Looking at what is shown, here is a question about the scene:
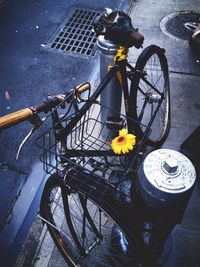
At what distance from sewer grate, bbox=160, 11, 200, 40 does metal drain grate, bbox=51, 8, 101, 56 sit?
1.50 meters

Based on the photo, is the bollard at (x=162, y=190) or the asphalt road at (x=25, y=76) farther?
the asphalt road at (x=25, y=76)

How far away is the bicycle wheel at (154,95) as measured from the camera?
10.8 feet

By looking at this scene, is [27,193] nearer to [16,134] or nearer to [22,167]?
[22,167]

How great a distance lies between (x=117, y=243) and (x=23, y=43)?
174 inches

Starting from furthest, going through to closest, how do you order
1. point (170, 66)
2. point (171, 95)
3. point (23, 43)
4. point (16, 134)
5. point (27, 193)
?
point (23, 43), point (170, 66), point (171, 95), point (16, 134), point (27, 193)

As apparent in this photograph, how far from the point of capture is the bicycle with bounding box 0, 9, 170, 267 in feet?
6.86

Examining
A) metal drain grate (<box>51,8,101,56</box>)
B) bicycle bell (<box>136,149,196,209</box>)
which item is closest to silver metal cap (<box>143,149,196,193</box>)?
bicycle bell (<box>136,149,196,209</box>)

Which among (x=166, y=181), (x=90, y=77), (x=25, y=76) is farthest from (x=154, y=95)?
(x=25, y=76)

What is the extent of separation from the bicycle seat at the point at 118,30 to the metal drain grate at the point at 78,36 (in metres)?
2.50

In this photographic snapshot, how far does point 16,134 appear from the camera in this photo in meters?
4.27

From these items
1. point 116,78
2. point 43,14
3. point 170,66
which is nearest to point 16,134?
point 116,78

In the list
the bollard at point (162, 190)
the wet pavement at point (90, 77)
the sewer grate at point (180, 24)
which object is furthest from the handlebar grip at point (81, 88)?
the sewer grate at point (180, 24)

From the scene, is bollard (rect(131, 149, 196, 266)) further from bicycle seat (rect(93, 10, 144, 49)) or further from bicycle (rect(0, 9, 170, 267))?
bicycle seat (rect(93, 10, 144, 49))

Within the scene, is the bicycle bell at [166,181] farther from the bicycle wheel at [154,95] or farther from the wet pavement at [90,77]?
the wet pavement at [90,77]
